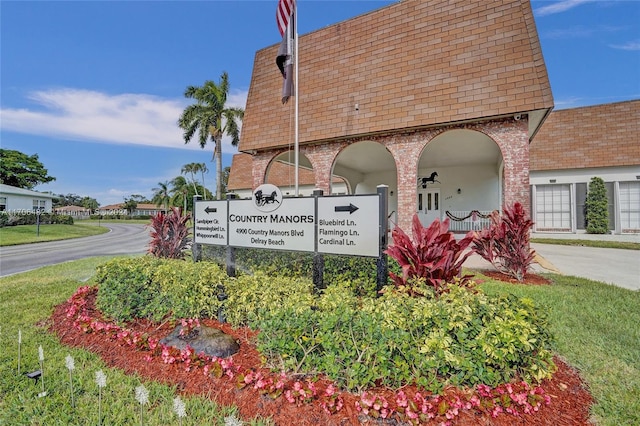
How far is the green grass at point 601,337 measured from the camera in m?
2.51

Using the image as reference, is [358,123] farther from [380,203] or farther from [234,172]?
[234,172]

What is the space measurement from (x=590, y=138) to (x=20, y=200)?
161 ft

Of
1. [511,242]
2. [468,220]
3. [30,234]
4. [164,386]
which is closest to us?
[164,386]

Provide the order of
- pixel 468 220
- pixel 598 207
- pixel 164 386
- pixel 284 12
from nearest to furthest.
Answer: pixel 164 386, pixel 284 12, pixel 468 220, pixel 598 207

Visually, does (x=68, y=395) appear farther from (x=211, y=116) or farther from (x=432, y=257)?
(x=211, y=116)

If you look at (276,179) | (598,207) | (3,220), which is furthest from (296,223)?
(3,220)

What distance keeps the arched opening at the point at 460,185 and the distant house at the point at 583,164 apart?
121 inches

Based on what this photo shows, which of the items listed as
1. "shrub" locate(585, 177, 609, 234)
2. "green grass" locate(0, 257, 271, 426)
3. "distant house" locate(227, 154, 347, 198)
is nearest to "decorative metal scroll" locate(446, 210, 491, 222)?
"shrub" locate(585, 177, 609, 234)

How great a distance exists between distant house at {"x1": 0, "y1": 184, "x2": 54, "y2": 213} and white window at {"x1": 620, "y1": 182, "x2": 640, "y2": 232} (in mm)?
48389

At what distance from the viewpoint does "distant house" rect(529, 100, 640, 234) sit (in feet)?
50.2

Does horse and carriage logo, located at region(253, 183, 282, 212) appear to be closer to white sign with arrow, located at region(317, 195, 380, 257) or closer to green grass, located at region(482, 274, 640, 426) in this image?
white sign with arrow, located at region(317, 195, 380, 257)

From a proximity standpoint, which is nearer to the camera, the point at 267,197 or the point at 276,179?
the point at 267,197

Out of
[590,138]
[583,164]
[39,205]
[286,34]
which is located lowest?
[39,205]

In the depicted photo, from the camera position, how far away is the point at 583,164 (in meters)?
15.7
